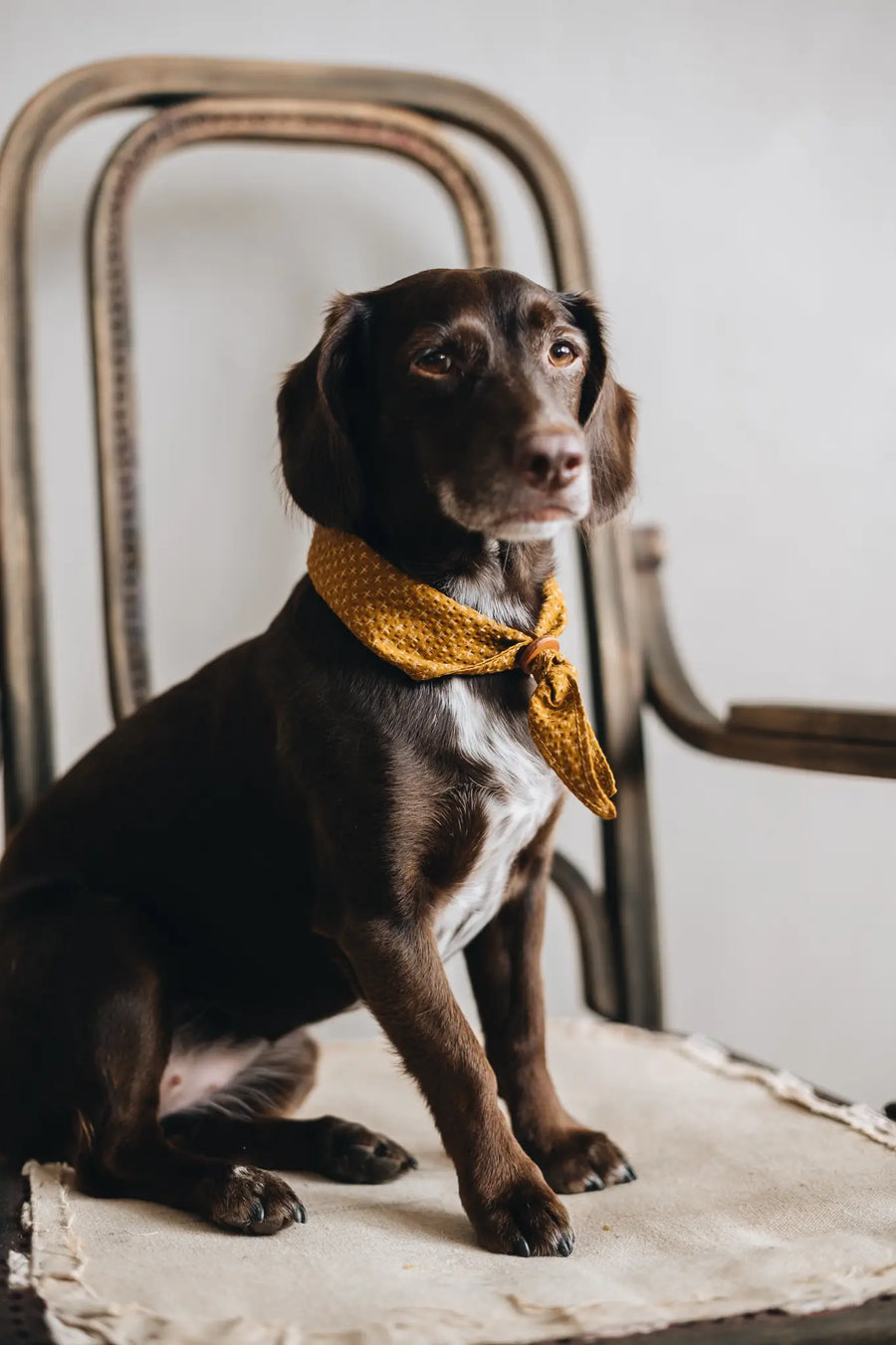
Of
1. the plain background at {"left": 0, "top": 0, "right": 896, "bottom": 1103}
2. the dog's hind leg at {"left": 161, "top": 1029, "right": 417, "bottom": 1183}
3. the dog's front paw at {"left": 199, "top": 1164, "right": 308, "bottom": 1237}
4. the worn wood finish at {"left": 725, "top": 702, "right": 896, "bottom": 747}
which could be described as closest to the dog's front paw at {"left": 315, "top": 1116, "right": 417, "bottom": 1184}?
the dog's hind leg at {"left": 161, "top": 1029, "right": 417, "bottom": 1183}

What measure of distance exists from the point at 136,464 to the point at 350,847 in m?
0.67

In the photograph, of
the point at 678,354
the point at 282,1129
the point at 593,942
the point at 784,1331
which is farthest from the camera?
the point at 678,354

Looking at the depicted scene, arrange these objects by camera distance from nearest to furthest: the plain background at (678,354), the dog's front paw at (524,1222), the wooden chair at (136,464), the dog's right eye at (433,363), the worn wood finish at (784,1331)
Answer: the worn wood finish at (784,1331), the dog's front paw at (524,1222), the dog's right eye at (433,363), the wooden chair at (136,464), the plain background at (678,354)

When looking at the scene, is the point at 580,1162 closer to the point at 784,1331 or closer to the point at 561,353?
the point at 784,1331

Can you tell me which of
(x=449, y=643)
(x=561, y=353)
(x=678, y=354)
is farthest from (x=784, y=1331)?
(x=678, y=354)

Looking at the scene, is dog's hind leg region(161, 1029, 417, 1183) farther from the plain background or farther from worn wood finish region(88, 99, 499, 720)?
the plain background

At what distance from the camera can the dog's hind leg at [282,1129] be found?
121 centimetres

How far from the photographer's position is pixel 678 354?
6.86ft

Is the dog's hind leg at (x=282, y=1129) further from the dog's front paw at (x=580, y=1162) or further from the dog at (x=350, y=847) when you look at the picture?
the dog's front paw at (x=580, y=1162)

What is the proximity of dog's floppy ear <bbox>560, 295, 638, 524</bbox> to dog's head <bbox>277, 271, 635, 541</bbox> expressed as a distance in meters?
0.05

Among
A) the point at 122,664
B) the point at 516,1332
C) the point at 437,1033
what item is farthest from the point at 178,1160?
the point at 122,664

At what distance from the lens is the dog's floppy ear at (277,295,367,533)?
112 centimetres

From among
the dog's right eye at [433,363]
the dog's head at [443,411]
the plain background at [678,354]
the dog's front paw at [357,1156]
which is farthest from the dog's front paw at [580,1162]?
the plain background at [678,354]

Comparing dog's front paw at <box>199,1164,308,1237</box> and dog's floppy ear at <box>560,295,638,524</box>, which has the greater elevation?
dog's floppy ear at <box>560,295,638,524</box>
